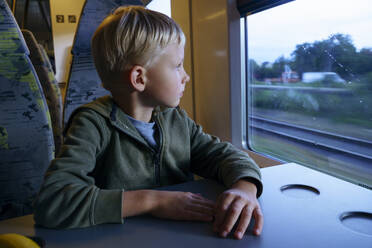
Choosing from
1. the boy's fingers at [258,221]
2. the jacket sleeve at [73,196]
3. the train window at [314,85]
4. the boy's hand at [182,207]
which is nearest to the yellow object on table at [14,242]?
the jacket sleeve at [73,196]

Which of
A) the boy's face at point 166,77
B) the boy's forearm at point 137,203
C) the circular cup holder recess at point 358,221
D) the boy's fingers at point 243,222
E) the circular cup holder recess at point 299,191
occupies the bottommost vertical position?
the circular cup holder recess at point 358,221

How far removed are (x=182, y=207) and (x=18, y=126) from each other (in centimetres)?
71

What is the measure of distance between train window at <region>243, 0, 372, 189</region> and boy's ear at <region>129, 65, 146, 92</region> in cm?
78

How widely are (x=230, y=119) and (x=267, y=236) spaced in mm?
1165

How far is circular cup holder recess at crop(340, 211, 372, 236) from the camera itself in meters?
0.53

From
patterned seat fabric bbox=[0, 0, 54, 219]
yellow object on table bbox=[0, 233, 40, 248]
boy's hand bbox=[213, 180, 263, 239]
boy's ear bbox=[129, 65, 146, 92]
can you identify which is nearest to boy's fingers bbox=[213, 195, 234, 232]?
boy's hand bbox=[213, 180, 263, 239]

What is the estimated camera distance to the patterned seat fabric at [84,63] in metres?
1.36

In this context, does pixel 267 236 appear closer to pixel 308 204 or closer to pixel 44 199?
pixel 308 204

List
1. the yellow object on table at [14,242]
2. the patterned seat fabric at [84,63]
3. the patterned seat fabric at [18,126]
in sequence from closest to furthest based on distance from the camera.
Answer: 1. the yellow object on table at [14,242]
2. the patterned seat fabric at [18,126]
3. the patterned seat fabric at [84,63]

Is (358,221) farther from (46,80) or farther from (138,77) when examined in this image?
(46,80)

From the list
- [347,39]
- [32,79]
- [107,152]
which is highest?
[347,39]

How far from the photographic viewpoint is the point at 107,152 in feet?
2.68

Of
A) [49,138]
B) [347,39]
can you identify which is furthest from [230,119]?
[49,138]

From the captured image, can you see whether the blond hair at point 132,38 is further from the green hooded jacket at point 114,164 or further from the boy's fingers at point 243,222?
the boy's fingers at point 243,222
